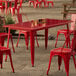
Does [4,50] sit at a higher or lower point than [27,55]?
higher

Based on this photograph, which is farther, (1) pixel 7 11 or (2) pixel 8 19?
(1) pixel 7 11

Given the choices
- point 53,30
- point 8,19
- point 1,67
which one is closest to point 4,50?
point 1,67

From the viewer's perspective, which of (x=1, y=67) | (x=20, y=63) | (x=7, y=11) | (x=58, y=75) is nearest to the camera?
(x=58, y=75)

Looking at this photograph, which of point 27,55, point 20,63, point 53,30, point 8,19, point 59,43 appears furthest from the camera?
point 53,30

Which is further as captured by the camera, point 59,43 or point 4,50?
point 59,43

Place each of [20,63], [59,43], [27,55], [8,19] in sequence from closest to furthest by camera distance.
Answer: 1. [20,63]
2. [27,55]
3. [59,43]
4. [8,19]

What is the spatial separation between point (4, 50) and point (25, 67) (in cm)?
67

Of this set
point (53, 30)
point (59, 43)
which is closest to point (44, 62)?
point (59, 43)

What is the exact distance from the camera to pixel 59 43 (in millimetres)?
7078

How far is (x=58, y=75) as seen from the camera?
14.5 feet

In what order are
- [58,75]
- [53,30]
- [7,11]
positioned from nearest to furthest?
[58,75], [53,30], [7,11]

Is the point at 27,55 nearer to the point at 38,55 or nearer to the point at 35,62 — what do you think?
the point at 38,55

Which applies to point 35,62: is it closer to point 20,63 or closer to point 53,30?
point 20,63

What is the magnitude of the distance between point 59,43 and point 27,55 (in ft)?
5.01
